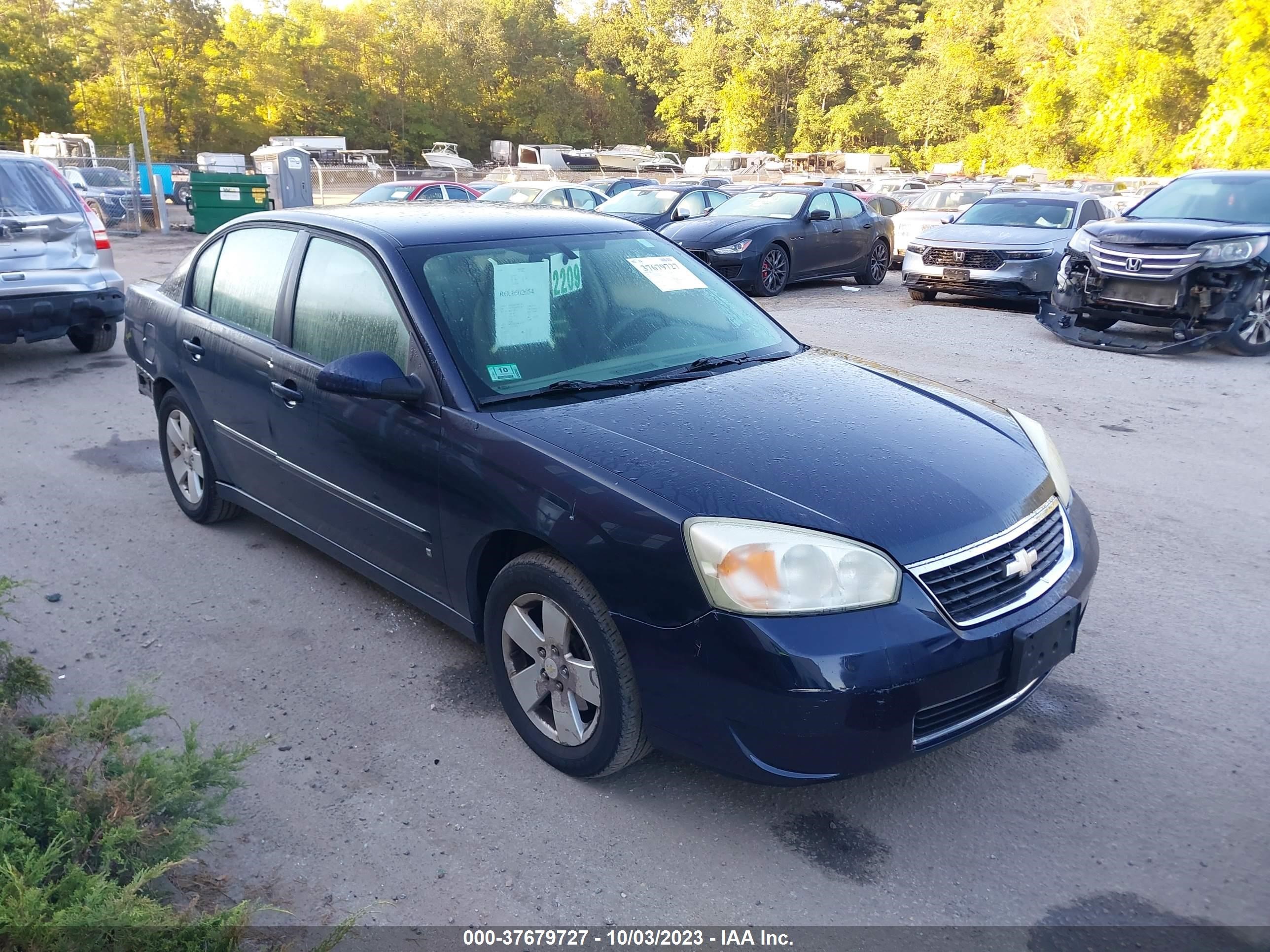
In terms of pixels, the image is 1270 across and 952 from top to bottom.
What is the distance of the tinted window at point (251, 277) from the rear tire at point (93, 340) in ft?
17.9

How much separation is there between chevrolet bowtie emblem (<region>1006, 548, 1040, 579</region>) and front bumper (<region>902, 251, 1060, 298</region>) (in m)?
10.3

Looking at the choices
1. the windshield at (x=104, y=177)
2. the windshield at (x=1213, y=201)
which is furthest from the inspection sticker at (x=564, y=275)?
the windshield at (x=104, y=177)

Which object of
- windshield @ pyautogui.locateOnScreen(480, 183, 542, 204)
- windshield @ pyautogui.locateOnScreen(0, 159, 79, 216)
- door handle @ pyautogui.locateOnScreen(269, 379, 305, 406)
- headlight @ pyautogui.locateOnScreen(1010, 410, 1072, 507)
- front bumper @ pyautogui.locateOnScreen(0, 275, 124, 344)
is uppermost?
windshield @ pyautogui.locateOnScreen(0, 159, 79, 216)

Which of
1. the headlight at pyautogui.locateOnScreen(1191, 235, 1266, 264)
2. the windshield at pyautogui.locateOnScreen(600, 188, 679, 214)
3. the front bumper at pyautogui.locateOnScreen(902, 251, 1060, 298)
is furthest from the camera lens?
the windshield at pyautogui.locateOnScreen(600, 188, 679, 214)

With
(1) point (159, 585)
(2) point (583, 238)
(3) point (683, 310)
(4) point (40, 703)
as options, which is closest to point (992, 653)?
(3) point (683, 310)

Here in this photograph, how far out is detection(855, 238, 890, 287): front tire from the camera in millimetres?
15570

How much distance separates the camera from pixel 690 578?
101 inches

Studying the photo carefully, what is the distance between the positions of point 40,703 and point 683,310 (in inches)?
105

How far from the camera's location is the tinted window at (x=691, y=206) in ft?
52.5

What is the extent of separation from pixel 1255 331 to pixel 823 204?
20.8 ft

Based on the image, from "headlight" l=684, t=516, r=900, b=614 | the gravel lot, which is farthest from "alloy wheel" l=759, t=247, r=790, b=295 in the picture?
"headlight" l=684, t=516, r=900, b=614

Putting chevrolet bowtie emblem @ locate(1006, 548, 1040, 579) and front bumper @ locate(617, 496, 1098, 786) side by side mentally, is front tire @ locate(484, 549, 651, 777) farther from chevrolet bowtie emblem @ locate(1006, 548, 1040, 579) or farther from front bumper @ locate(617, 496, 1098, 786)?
chevrolet bowtie emblem @ locate(1006, 548, 1040, 579)

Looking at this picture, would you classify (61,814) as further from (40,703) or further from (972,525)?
(972,525)

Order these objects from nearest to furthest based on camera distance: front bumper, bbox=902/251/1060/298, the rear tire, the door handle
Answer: the door handle, the rear tire, front bumper, bbox=902/251/1060/298
